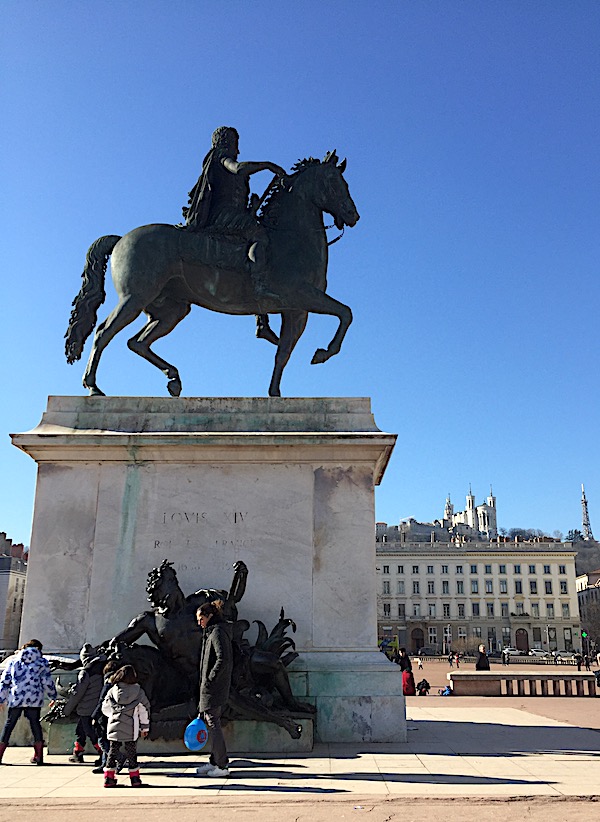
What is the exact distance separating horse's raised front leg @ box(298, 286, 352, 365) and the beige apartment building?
109m

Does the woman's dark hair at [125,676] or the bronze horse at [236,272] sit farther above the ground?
the bronze horse at [236,272]

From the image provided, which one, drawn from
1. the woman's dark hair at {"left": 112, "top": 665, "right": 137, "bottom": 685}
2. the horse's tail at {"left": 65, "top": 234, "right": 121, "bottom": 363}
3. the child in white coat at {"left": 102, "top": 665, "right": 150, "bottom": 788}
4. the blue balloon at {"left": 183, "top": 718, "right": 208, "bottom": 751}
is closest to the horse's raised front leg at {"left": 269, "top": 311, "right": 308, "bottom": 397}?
the horse's tail at {"left": 65, "top": 234, "right": 121, "bottom": 363}

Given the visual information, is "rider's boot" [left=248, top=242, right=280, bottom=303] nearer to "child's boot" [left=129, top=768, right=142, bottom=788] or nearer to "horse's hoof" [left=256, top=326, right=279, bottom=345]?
"horse's hoof" [left=256, top=326, right=279, bottom=345]

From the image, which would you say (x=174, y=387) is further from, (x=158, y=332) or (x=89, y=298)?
(x=89, y=298)

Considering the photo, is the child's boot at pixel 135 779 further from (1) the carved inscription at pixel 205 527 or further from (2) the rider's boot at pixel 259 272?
(2) the rider's boot at pixel 259 272

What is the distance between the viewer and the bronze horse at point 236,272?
1273 cm

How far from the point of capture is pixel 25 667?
31.0 feet

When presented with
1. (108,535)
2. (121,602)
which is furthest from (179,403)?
(121,602)

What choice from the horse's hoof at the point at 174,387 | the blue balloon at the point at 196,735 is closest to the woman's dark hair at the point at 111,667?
the blue balloon at the point at 196,735

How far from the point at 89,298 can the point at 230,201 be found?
273cm

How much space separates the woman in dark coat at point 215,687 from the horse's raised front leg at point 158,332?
6105 mm

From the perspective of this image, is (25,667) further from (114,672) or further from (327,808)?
(327,808)

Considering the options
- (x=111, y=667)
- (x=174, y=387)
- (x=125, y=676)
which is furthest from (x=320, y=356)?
(x=125, y=676)

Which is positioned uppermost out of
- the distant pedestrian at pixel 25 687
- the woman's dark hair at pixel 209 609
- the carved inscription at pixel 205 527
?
the carved inscription at pixel 205 527
